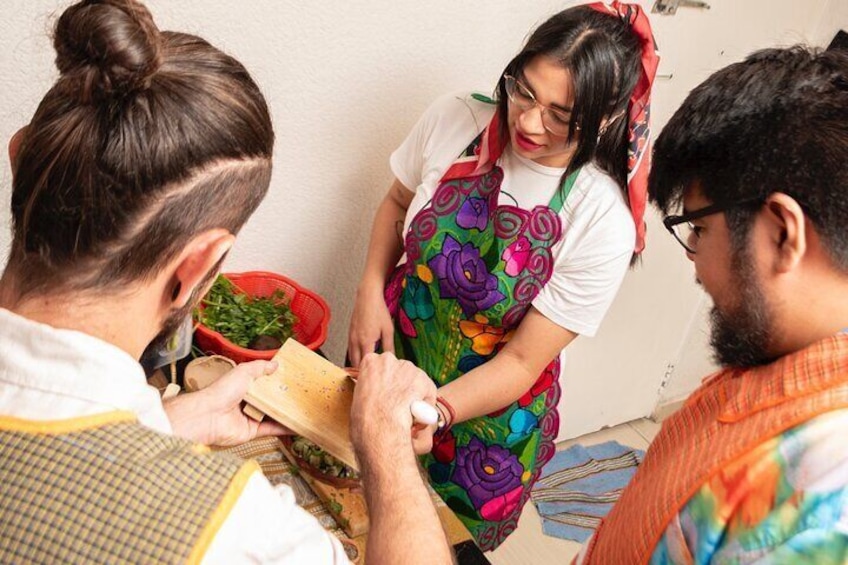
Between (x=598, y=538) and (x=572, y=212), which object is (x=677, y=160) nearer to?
(x=572, y=212)

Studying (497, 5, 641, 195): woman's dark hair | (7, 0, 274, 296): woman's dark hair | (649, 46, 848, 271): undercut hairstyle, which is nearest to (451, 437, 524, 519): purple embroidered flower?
(497, 5, 641, 195): woman's dark hair

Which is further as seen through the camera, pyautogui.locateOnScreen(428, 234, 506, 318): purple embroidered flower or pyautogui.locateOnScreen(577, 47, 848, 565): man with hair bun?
pyautogui.locateOnScreen(428, 234, 506, 318): purple embroidered flower

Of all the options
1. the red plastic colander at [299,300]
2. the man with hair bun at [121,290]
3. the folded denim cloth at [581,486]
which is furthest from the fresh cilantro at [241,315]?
the folded denim cloth at [581,486]

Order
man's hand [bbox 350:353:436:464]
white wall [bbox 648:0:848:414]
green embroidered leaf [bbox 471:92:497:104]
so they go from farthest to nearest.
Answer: white wall [bbox 648:0:848:414] < green embroidered leaf [bbox 471:92:497:104] < man's hand [bbox 350:353:436:464]

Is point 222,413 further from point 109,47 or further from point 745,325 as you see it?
point 745,325

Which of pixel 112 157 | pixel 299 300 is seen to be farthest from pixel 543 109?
pixel 112 157

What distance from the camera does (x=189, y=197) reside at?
0.70 m

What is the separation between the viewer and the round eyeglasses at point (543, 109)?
1251mm

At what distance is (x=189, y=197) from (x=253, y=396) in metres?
0.47

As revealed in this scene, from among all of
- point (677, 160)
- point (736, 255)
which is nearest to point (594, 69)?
point (677, 160)

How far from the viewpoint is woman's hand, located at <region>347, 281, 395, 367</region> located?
1.56 meters

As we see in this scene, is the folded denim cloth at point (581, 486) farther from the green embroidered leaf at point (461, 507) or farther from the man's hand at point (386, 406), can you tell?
the man's hand at point (386, 406)

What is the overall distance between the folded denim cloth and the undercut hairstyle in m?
1.93

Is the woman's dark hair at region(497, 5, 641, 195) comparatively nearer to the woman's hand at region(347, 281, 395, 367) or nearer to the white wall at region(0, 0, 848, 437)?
the white wall at region(0, 0, 848, 437)
